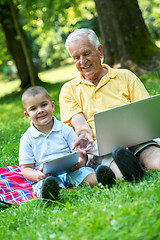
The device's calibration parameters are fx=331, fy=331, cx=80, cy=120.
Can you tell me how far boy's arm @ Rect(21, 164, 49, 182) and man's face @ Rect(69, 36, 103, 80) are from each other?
116 cm

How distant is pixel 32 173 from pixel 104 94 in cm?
113

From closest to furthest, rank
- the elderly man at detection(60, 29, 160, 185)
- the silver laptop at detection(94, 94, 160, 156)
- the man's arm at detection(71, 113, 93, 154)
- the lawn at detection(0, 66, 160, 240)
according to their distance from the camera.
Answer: the lawn at detection(0, 66, 160, 240) → the silver laptop at detection(94, 94, 160, 156) → the man's arm at detection(71, 113, 93, 154) → the elderly man at detection(60, 29, 160, 185)

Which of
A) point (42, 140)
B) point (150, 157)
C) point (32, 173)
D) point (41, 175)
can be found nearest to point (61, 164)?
point (41, 175)

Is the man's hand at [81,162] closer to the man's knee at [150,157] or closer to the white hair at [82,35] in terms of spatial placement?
the man's knee at [150,157]

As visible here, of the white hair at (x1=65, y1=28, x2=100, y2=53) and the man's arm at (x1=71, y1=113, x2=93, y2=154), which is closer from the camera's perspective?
the man's arm at (x1=71, y1=113, x2=93, y2=154)

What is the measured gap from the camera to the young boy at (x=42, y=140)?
3.32 m

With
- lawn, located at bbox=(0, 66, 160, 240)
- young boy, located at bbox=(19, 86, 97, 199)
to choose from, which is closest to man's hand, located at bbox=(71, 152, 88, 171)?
young boy, located at bbox=(19, 86, 97, 199)

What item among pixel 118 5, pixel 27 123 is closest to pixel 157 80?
pixel 118 5

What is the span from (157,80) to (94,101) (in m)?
4.44

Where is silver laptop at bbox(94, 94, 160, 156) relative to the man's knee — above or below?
above

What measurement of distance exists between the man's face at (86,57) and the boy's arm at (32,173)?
3.80 ft

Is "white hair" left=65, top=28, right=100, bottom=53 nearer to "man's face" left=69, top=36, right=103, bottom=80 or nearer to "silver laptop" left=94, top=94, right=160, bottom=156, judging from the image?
"man's face" left=69, top=36, right=103, bottom=80

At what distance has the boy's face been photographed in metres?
3.36

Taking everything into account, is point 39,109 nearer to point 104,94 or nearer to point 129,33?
point 104,94
